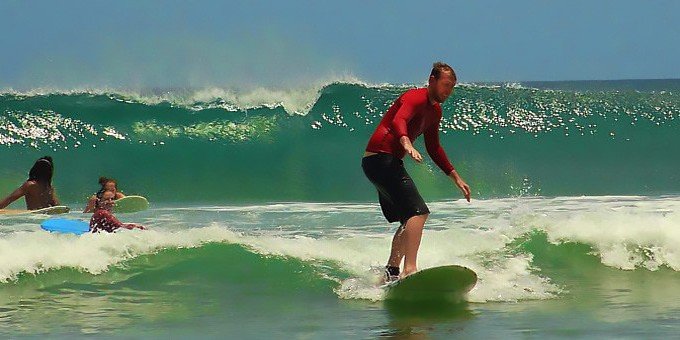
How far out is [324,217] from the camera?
1280cm

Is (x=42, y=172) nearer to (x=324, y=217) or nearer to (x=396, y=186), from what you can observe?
(x=324, y=217)

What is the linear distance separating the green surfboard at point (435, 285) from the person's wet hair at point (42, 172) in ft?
24.2

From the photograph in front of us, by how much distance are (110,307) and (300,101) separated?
15.0 metres

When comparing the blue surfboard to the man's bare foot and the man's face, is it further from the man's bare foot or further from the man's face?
the man's face

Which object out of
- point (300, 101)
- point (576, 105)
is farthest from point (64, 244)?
point (576, 105)

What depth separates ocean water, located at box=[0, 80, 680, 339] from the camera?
6.65 m

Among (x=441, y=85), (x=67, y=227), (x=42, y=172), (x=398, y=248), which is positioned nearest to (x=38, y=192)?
(x=42, y=172)

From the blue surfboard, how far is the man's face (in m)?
4.05

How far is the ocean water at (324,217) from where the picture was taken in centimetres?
665

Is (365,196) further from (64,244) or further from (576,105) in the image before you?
(64,244)

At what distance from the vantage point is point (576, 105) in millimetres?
22547

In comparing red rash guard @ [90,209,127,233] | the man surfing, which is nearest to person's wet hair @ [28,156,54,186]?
red rash guard @ [90,209,127,233]

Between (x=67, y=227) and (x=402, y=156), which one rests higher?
(x=402, y=156)

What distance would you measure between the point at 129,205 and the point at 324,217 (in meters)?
2.50
